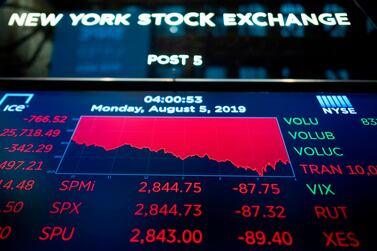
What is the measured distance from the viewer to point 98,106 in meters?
2.33

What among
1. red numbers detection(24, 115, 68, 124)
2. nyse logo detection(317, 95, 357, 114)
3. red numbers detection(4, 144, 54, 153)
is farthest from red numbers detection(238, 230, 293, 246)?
red numbers detection(24, 115, 68, 124)

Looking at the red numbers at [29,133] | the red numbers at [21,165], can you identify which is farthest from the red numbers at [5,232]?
the red numbers at [29,133]

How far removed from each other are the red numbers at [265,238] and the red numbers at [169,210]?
0.74 ft

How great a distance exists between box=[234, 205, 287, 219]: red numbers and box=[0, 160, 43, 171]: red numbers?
1000 millimetres

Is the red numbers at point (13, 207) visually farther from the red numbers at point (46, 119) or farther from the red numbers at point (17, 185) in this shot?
the red numbers at point (46, 119)

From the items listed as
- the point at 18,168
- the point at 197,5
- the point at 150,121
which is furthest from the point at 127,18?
the point at 18,168

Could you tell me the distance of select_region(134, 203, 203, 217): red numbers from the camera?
1693mm

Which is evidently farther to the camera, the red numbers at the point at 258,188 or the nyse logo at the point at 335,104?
the nyse logo at the point at 335,104

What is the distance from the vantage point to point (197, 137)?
6.93 feet

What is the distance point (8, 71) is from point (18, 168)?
91 cm

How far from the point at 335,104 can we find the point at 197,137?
0.88m

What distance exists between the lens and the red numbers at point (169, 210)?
5.56 feet

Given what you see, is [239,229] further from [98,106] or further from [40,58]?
[40,58]

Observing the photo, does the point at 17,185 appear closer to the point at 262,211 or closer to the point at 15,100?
the point at 15,100
